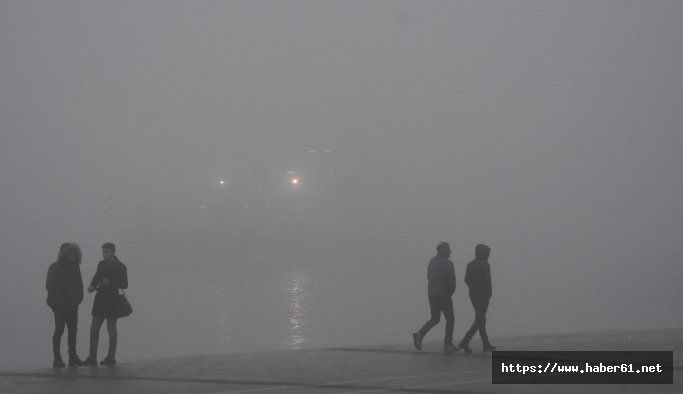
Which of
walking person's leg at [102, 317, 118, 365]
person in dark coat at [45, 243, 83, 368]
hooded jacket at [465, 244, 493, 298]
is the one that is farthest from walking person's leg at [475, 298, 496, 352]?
person in dark coat at [45, 243, 83, 368]

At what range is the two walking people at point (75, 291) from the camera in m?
13.1

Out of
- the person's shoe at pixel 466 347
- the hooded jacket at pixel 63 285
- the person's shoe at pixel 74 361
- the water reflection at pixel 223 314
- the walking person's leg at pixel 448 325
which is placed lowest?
the water reflection at pixel 223 314

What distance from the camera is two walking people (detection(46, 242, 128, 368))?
13055 mm

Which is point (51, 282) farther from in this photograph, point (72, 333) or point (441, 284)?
point (441, 284)

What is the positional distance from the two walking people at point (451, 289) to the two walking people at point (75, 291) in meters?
4.25

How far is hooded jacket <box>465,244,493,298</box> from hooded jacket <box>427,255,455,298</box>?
26 cm

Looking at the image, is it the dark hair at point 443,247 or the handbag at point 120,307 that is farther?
the dark hair at point 443,247

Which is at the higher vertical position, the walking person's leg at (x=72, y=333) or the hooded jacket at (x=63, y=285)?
the hooded jacket at (x=63, y=285)

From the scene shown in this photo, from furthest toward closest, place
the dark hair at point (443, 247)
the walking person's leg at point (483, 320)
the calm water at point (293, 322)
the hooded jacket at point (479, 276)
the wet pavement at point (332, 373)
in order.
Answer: the calm water at point (293, 322), the dark hair at point (443, 247), the hooded jacket at point (479, 276), the walking person's leg at point (483, 320), the wet pavement at point (332, 373)

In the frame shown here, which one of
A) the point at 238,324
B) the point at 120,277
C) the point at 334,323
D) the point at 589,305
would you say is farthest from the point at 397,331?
A: the point at 120,277

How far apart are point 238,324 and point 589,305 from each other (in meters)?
29.8

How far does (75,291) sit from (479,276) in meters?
5.62

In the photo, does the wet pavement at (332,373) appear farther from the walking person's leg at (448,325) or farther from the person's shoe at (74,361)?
the person's shoe at (74,361)

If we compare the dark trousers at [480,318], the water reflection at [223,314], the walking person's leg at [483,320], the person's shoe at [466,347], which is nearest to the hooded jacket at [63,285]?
the person's shoe at [466,347]
